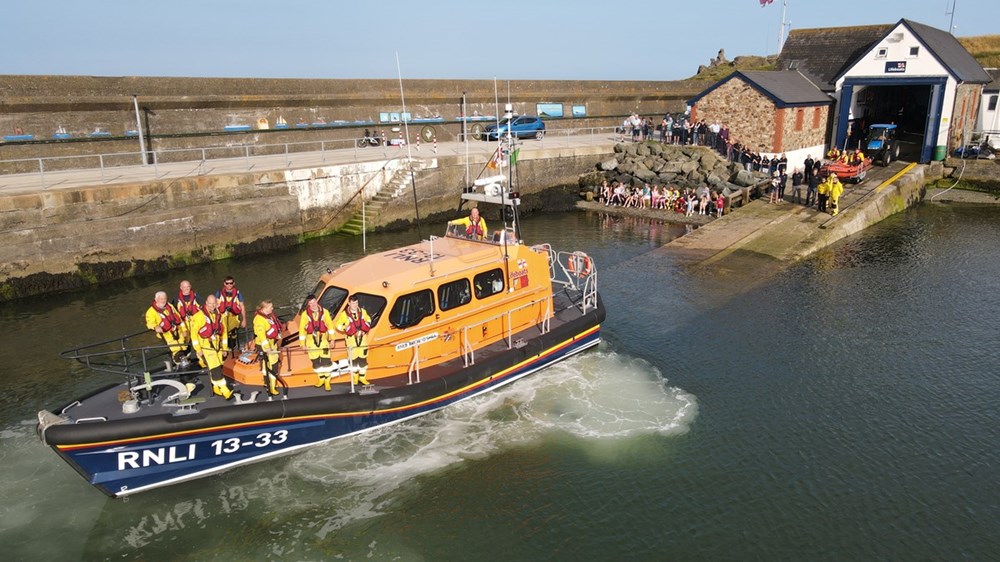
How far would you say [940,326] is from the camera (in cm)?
1394

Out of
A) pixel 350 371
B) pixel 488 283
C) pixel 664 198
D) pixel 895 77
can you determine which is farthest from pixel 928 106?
pixel 350 371

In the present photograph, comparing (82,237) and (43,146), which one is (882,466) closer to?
(82,237)

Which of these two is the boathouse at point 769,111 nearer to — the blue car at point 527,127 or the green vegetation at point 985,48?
the blue car at point 527,127

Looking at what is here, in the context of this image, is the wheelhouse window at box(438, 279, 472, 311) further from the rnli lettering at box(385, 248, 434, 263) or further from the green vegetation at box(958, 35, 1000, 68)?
the green vegetation at box(958, 35, 1000, 68)

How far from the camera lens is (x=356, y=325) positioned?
9414 millimetres

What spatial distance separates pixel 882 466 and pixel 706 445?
92.3 inches

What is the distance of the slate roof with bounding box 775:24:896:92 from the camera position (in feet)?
99.6

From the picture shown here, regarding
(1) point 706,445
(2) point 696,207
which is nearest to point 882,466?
(1) point 706,445

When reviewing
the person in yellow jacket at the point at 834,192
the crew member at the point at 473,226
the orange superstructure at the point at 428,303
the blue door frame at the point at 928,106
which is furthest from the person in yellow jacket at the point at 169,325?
the blue door frame at the point at 928,106

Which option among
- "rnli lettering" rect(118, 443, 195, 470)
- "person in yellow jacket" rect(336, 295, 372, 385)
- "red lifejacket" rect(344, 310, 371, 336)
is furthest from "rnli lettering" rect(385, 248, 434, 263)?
"rnli lettering" rect(118, 443, 195, 470)

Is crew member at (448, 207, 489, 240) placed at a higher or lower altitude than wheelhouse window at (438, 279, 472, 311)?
higher

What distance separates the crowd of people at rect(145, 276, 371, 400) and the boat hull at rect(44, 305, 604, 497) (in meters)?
0.41

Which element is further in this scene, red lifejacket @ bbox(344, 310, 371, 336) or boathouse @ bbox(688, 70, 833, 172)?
boathouse @ bbox(688, 70, 833, 172)

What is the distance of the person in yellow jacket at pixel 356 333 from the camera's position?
941 cm
